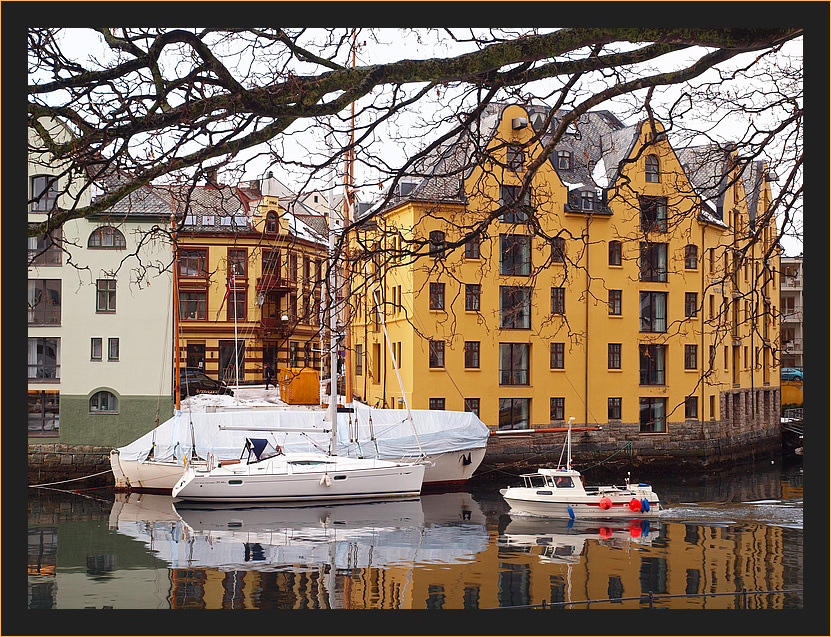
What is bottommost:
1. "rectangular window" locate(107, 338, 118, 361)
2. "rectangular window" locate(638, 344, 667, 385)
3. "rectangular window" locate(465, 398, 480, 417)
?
"rectangular window" locate(465, 398, 480, 417)

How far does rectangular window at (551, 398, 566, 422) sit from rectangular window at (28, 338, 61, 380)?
14.1 metres

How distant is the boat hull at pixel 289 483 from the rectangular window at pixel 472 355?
4.55 meters

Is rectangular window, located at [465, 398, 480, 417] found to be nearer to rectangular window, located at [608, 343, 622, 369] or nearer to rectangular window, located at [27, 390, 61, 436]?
rectangular window, located at [608, 343, 622, 369]

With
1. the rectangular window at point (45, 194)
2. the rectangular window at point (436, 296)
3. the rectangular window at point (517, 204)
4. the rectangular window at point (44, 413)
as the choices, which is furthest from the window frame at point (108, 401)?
the rectangular window at point (517, 204)

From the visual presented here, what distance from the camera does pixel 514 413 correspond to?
27.6m

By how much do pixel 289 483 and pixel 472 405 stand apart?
642cm

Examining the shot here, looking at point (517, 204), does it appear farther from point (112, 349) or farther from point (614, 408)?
point (614, 408)

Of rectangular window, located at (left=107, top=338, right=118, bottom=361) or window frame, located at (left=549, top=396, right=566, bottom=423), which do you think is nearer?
rectangular window, located at (left=107, top=338, right=118, bottom=361)

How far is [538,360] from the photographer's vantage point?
27688mm

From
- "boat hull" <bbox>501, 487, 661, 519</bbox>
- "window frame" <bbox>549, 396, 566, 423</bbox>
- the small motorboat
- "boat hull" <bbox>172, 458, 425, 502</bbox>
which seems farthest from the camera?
"window frame" <bbox>549, 396, 566, 423</bbox>

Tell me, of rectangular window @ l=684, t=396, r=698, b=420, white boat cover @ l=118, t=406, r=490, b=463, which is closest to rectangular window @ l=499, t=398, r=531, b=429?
white boat cover @ l=118, t=406, r=490, b=463

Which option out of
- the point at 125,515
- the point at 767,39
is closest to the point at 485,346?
the point at 125,515

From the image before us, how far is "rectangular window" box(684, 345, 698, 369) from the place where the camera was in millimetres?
29531
